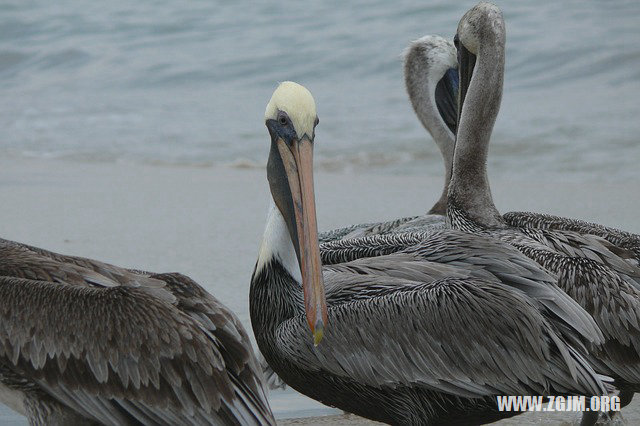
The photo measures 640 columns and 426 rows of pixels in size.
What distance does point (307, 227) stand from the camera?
3.42 meters

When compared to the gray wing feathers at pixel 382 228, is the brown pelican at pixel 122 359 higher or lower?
lower

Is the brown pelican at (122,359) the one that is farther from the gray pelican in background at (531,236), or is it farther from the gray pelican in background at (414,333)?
the gray pelican in background at (531,236)

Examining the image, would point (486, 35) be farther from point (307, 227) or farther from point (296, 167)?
point (307, 227)

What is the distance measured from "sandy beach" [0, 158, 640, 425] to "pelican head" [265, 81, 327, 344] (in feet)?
5.00

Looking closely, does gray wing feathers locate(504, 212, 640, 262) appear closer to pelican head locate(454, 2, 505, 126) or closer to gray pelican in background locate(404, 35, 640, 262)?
pelican head locate(454, 2, 505, 126)

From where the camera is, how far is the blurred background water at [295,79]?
391 inches

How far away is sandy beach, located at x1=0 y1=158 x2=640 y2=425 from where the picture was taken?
630cm

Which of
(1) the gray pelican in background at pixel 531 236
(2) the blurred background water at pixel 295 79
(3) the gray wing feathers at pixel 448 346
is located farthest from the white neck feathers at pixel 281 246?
(2) the blurred background water at pixel 295 79

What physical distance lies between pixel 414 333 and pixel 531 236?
3.64 ft

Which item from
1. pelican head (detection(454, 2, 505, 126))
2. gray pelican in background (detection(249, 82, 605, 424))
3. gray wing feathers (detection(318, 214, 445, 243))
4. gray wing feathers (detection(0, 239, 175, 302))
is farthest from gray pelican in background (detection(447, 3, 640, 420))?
gray wing feathers (detection(0, 239, 175, 302))

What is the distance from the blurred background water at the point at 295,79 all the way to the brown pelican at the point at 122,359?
19.9 feet

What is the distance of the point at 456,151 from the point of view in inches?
198

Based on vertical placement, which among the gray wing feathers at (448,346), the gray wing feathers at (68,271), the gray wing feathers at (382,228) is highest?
the gray wing feathers at (382,228)

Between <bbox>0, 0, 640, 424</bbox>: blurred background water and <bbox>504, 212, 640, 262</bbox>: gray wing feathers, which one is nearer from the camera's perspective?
<bbox>504, 212, 640, 262</bbox>: gray wing feathers
